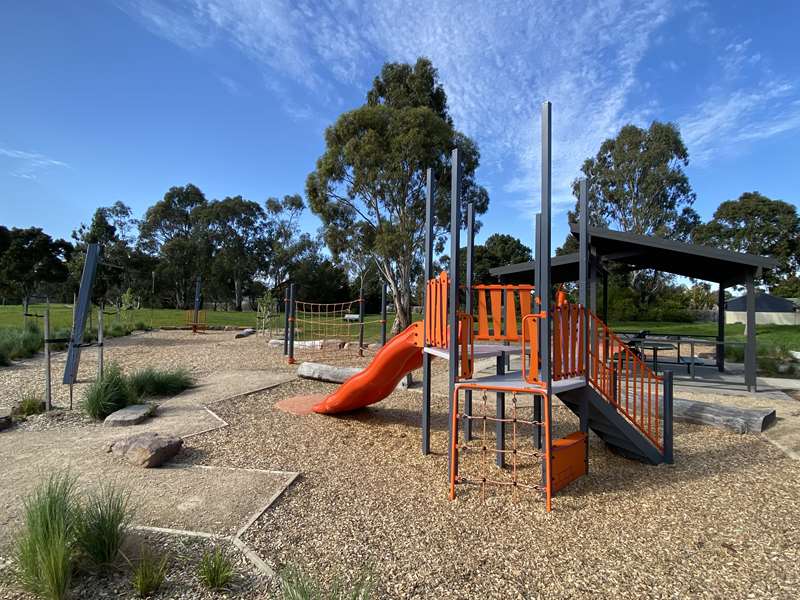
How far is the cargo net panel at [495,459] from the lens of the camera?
163 inches

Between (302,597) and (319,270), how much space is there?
156ft

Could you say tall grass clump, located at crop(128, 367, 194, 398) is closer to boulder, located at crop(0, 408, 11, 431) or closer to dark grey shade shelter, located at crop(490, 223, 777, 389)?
boulder, located at crop(0, 408, 11, 431)

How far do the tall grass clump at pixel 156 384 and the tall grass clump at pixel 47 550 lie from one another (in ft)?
16.4

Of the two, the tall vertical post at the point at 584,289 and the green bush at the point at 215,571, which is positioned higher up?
the tall vertical post at the point at 584,289

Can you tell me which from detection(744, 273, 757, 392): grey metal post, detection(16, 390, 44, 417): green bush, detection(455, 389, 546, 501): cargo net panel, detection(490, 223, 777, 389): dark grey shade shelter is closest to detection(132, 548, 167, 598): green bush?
detection(455, 389, 546, 501): cargo net panel

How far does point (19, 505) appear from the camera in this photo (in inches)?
141

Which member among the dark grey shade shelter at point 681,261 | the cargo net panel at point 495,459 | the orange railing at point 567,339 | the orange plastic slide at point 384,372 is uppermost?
the dark grey shade shelter at point 681,261

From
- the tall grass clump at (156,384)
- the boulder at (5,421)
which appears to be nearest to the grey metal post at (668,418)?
the tall grass clump at (156,384)

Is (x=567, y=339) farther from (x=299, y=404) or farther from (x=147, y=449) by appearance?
(x=299, y=404)

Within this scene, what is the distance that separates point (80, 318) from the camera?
797 cm

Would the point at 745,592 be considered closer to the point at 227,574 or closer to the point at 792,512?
the point at 792,512

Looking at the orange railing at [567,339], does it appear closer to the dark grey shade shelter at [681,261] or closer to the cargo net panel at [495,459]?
the cargo net panel at [495,459]

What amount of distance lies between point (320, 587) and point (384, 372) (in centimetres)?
348

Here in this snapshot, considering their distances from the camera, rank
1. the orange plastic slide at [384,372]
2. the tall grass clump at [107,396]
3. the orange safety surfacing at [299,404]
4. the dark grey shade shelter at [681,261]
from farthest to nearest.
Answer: the dark grey shade shelter at [681,261] < the orange safety surfacing at [299,404] < the tall grass clump at [107,396] < the orange plastic slide at [384,372]
